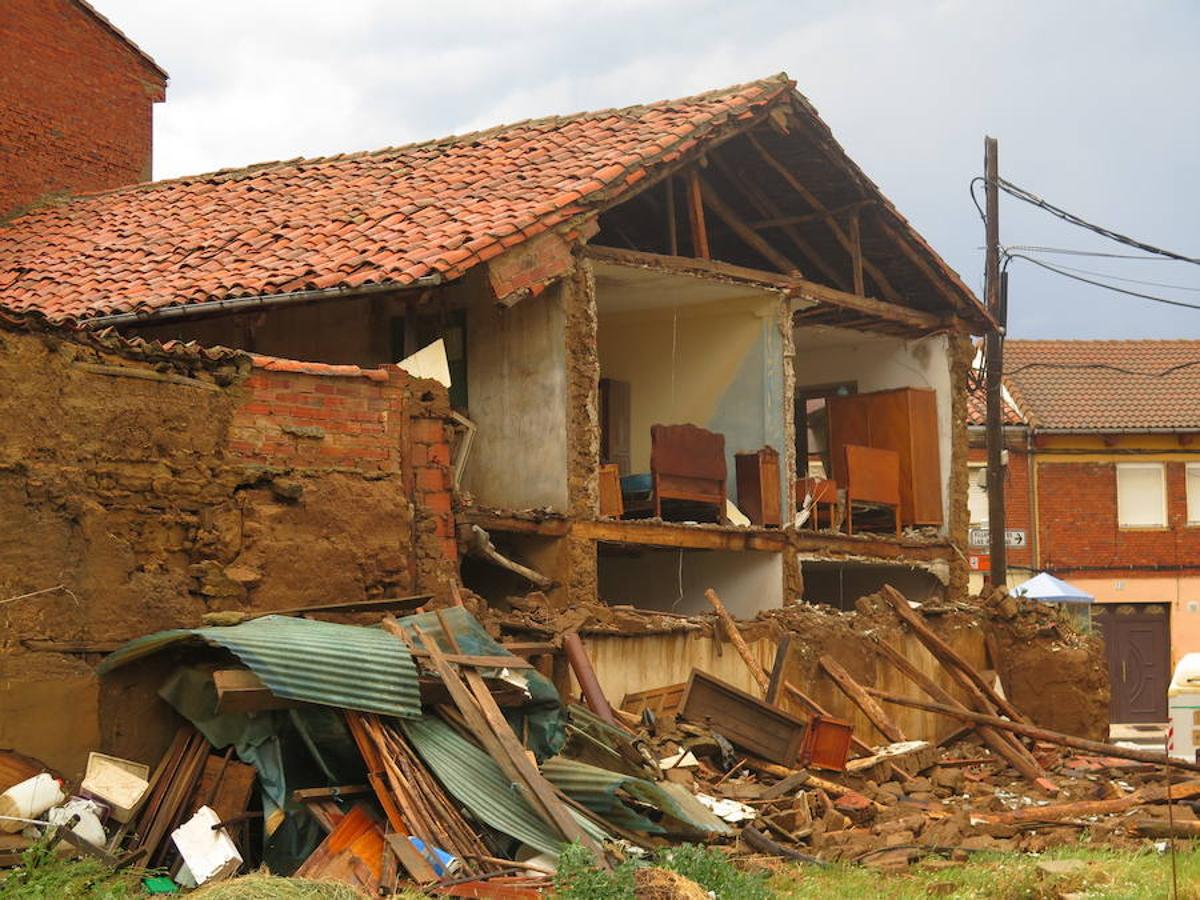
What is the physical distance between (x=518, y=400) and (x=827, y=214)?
197 inches

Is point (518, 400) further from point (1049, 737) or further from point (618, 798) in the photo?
point (618, 798)

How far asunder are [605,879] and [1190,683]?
29.2 feet

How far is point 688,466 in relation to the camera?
17.4 m

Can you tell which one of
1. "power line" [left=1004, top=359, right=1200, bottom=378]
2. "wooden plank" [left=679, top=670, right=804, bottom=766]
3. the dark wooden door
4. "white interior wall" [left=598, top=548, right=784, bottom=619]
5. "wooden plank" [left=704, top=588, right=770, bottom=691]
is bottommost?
the dark wooden door

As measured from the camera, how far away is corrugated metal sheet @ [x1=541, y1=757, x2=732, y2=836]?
35.1ft

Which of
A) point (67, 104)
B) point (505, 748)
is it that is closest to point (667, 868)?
point (505, 748)

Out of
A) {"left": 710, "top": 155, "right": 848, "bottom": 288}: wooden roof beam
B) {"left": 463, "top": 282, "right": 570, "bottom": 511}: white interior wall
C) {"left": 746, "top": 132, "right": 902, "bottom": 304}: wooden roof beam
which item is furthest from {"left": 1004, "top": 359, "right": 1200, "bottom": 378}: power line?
{"left": 463, "top": 282, "right": 570, "bottom": 511}: white interior wall

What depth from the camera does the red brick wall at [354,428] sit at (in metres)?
11.6

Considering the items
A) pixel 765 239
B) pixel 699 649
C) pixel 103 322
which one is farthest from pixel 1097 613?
pixel 103 322

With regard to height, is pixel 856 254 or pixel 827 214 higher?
pixel 827 214

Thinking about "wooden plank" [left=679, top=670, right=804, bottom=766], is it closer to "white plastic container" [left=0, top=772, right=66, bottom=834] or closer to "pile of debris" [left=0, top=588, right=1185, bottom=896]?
"pile of debris" [left=0, top=588, right=1185, bottom=896]

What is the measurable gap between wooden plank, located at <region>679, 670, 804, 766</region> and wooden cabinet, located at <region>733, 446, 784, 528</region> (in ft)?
13.0

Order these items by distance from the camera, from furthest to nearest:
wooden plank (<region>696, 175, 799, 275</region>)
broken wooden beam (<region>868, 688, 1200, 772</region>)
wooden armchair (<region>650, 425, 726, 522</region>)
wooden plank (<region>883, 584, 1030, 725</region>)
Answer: wooden plank (<region>696, 175, 799, 275</region>), wooden armchair (<region>650, 425, 726, 522</region>), wooden plank (<region>883, 584, 1030, 725</region>), broken wooden beam (<region>868, 688, 1200, 772</region>)

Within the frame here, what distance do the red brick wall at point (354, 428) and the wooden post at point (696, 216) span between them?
531cm
